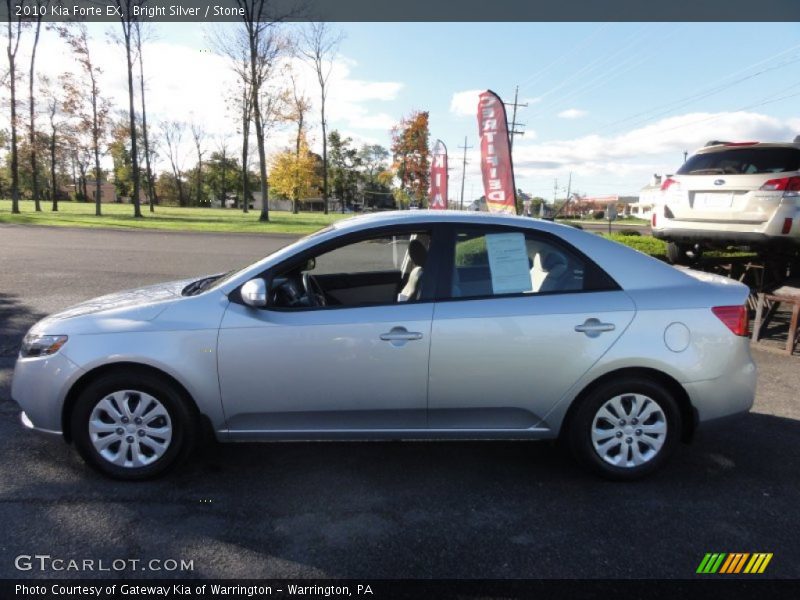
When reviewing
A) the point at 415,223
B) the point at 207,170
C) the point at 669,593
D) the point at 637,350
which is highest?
the point at 207,170

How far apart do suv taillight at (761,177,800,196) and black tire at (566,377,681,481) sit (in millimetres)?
5023

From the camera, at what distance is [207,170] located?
105375 millimetres

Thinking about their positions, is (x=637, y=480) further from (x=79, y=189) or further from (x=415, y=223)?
(x=79, y=189)

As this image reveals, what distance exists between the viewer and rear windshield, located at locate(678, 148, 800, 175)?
6930mm

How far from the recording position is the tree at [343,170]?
9638 centimetres

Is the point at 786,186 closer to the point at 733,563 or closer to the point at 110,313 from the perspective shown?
the point at 733,563

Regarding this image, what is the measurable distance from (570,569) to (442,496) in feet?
2.76

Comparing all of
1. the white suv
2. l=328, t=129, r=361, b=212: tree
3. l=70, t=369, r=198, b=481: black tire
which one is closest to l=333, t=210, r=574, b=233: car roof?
l=70, t=369, r=198, b=481: black tire

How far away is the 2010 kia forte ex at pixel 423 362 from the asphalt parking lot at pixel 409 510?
10.8 inches

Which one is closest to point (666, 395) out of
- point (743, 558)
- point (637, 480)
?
point (637, 480)

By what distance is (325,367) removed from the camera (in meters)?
3.13

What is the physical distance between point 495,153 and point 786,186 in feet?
18.8

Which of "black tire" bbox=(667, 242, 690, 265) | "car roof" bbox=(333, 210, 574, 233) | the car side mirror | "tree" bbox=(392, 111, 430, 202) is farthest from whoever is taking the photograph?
"tree" bbox=(392, 111, 430, 202)

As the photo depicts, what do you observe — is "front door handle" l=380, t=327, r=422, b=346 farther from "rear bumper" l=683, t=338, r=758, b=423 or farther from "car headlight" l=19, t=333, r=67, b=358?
"car headlight" l=19, t=333, r=67, b=358
